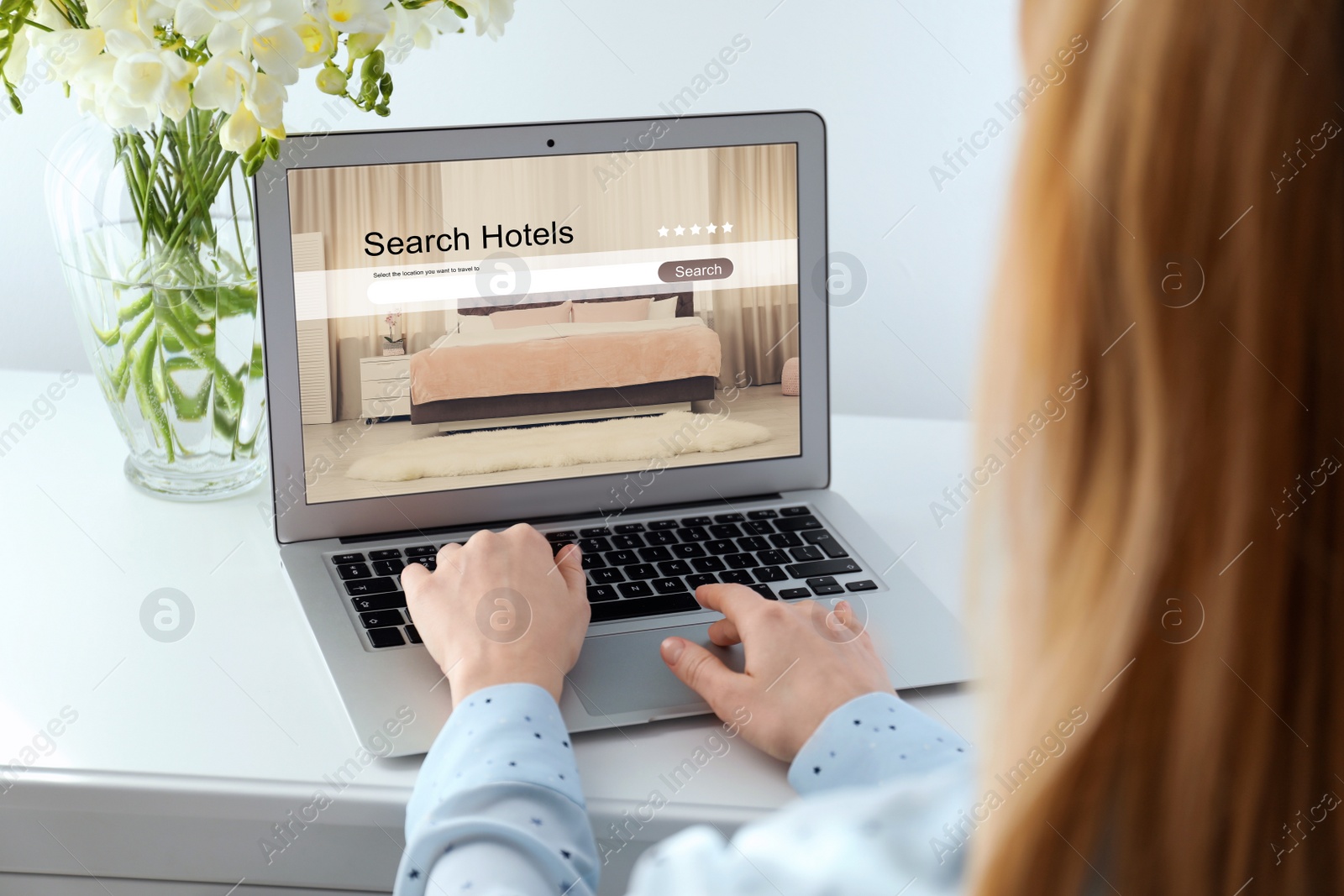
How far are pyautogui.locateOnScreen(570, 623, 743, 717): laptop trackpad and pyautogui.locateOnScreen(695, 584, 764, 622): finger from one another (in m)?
0.02

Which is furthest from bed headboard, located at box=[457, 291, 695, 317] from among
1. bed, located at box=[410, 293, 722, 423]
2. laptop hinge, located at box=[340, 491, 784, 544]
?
laptop hinge, located at box=[340, 491, 784, 544]

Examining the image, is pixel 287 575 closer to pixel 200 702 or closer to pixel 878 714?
pixel 200 702

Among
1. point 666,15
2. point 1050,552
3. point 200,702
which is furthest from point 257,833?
point 666,15

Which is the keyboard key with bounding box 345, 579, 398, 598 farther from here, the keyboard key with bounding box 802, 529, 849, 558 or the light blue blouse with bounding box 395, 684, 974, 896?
the keyboard key with bounding box 802, 529, 849, 558

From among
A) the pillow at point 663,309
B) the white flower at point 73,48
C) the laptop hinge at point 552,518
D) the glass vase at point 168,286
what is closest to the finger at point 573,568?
the laptop hinge at point 552,518

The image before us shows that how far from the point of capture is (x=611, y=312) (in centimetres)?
97

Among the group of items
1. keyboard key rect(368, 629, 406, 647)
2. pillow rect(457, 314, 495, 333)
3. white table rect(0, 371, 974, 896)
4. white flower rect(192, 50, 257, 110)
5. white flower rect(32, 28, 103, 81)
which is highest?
white flower rect(32, 28, 103, 81)

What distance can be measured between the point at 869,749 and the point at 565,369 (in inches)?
16.6

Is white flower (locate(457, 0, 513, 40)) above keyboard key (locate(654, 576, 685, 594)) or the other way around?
above

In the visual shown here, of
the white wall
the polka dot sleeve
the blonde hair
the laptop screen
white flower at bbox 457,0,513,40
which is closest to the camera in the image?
the blonde hair

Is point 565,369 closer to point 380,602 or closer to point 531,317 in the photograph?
point 531,317

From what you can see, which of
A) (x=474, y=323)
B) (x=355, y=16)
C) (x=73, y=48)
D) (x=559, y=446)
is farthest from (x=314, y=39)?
(x=559, y=446)

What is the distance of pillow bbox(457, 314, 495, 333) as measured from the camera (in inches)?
36.9

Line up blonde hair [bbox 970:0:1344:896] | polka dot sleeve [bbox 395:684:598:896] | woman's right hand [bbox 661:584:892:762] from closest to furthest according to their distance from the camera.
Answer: blonde hair [bbox 970:0:1344:896] → polka dot sleeve [bbox 395:684:598:896] → woman's right hand [bbox 661:584:892:762]
